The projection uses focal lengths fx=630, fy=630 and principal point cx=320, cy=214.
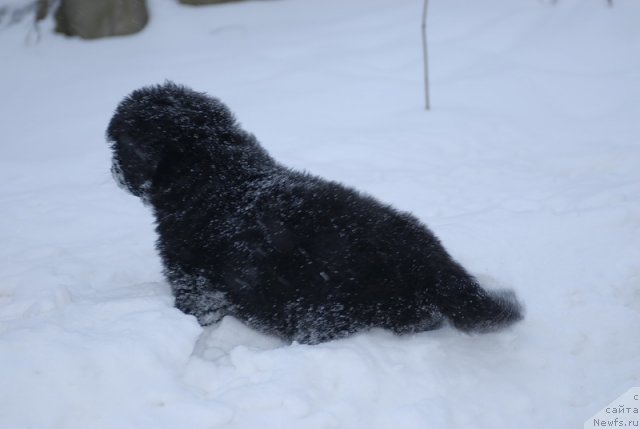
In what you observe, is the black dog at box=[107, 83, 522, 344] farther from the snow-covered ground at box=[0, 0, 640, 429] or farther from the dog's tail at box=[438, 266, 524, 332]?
the snow-covered ground at box=[0, 0, 640, 429]

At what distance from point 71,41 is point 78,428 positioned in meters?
7.01

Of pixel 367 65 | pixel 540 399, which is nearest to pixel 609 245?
pixel 540 399

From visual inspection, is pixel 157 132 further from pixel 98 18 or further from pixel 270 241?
pixel 98 18

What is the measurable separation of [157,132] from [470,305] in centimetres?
170

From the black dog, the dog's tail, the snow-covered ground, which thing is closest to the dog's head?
the black dog

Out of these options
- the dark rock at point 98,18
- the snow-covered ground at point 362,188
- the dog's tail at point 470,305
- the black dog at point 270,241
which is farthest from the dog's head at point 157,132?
the dark rock at point 98,18

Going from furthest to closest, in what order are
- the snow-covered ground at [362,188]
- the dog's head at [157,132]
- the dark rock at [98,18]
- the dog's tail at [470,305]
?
the dark rock at [98,18]
the dog's head at [157,132]
the dog's tail at [470,305]
the snow-covered ground at [362,188]

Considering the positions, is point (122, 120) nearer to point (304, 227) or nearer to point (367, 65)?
point (304, 227)

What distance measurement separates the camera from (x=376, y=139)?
5.63 m

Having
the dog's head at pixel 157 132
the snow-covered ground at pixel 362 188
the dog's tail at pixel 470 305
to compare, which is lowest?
the snow-covered ground at pixel 362 188

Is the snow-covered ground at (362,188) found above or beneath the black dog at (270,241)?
beneath

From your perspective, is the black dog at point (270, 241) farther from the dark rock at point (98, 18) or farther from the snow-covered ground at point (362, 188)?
the dark rock at point (98, 18)

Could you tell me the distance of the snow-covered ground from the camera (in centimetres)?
247

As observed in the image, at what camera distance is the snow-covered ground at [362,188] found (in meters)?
2.47
